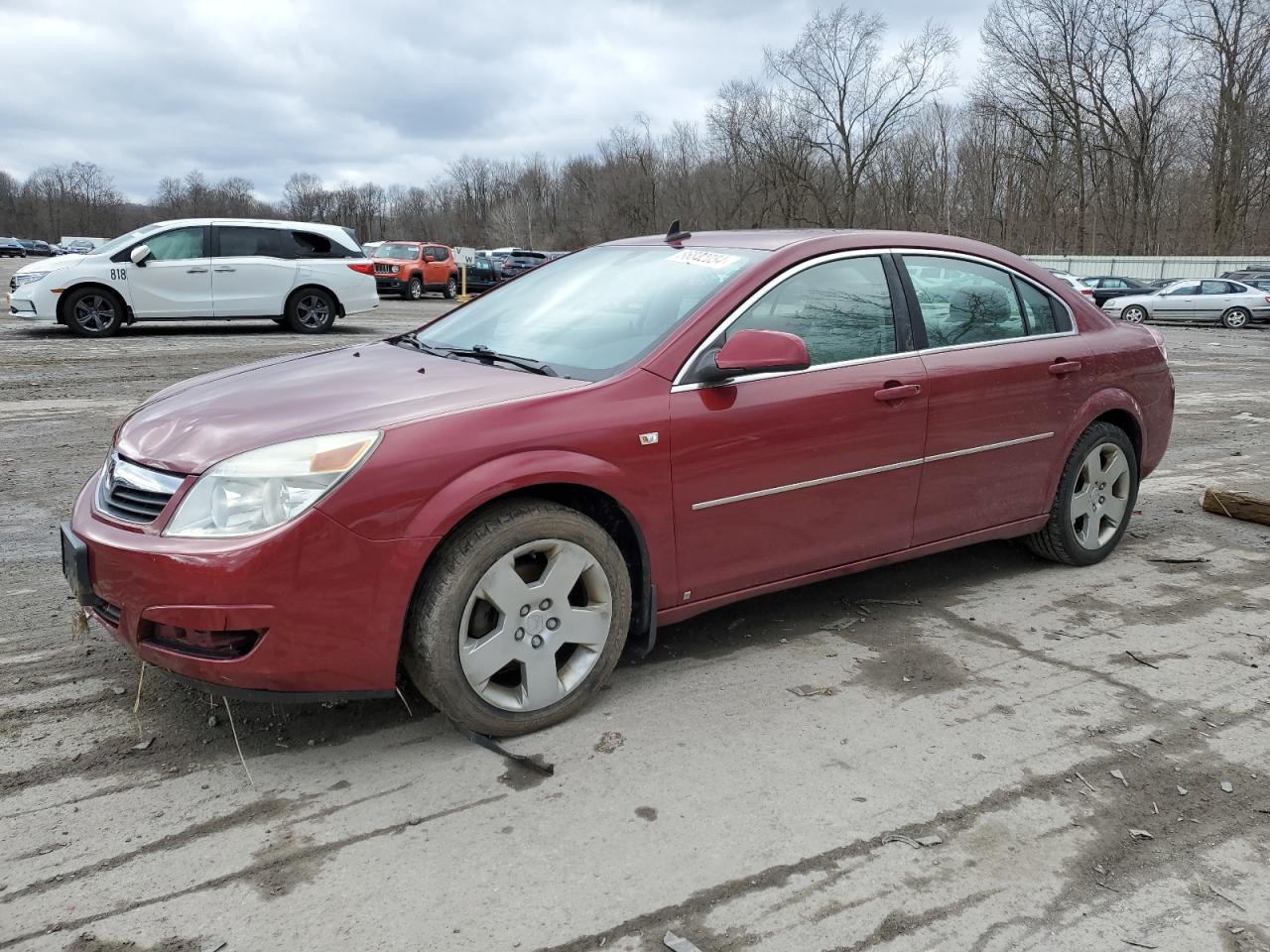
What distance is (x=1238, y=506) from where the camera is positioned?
5910mm

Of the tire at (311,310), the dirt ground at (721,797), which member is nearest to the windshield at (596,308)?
the dirt ground at (721,797)

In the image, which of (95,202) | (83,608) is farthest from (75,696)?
(95,202)

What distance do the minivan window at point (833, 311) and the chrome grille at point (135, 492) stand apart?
196cm

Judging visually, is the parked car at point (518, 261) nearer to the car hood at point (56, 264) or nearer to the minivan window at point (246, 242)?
the minivan window at point (246, 242)

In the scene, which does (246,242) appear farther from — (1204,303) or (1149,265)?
(1149,265)

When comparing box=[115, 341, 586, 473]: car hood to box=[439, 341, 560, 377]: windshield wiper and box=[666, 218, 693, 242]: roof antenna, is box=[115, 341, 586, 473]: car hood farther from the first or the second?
box=[666, 218, 693, 242]: roof antenna

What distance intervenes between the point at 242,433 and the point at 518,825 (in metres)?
1.42

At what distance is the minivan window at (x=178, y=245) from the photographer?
14.4 meters

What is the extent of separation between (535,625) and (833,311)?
1.78 m

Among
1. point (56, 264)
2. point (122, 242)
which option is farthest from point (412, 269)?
point (56, 264)

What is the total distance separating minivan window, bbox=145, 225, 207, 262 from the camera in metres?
14.4

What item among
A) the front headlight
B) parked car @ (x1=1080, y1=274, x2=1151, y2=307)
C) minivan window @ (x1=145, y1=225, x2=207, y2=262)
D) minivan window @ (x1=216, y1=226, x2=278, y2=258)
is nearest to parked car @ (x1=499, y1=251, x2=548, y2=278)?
parked car @ (x1=1080, y1=274, x2=1151, y2=307)

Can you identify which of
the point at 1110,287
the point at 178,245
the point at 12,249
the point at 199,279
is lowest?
the point at 1110,287

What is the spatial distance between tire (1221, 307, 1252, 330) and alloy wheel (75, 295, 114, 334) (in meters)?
28.7
